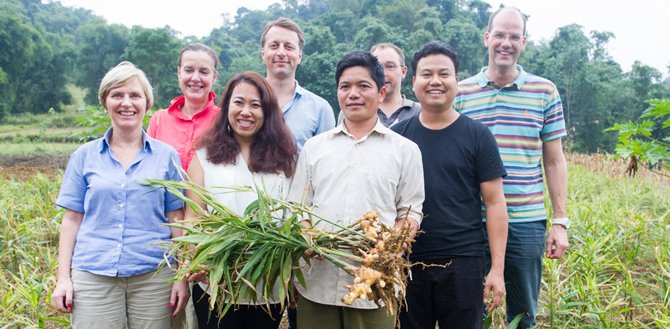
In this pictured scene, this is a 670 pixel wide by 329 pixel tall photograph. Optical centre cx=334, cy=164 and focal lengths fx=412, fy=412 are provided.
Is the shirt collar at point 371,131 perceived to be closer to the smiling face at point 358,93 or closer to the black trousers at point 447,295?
the smiling face at point 358,93

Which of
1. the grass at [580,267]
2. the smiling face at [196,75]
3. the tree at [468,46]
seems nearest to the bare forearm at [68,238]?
the grass at [580,267]

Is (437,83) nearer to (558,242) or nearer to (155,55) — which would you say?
(558,242)

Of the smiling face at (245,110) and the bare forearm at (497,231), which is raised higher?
the smiling face at (245,110)

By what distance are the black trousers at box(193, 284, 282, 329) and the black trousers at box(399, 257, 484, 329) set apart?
26.5 inches

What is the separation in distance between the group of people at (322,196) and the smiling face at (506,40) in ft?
1.56

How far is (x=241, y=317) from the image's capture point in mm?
2123

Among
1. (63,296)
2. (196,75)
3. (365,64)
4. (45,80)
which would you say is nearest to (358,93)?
(365,64)

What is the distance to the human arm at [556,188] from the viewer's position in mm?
2490

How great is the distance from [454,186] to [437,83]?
538 millimetres

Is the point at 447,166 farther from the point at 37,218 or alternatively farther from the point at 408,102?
the point at 37,218

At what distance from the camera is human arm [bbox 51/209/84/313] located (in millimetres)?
2018

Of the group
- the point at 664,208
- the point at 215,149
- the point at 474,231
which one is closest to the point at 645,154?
the point at 664,208

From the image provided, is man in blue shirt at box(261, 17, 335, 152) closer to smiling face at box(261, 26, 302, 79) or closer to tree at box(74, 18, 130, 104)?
smiling face at box(261, 26, 302, 79)

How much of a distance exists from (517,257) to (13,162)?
15405 millimetres
